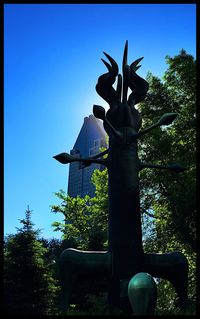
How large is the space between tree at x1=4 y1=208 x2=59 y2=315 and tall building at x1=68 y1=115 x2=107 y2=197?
96.6ft

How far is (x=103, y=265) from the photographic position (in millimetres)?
7234

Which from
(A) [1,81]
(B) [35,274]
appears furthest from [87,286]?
(A) [1,81]

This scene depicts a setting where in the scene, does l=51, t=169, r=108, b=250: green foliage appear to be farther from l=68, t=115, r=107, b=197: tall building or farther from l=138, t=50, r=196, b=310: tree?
l=68, t=115, r=107, b=197: tall building

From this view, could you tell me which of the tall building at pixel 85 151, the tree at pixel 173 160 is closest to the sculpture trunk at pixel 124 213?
the tree at pixel 173 160

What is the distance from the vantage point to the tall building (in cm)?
5116

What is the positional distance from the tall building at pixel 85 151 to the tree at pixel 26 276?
2945 cm

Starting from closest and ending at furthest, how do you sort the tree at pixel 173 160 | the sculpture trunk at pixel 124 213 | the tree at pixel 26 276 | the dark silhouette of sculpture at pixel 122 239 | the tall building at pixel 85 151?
the dark silhouette of sculpture at pixel 122 239 → the sculpture trunk at pixel 124 213 → the tree at pixel 173 160 → the tree at pixel 26 276 → the tall building at pixel 85 151

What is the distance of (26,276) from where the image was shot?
58.9 ft

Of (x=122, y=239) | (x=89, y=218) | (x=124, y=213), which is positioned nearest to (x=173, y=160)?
(x=89, y=218)

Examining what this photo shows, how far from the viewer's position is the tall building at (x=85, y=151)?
5116 centimetres

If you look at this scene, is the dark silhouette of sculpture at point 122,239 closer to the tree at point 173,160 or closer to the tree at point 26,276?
the tree at point 173,160

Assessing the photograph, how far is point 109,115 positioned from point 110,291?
3.84 metres

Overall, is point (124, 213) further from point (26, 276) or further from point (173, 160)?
point (26, 276)

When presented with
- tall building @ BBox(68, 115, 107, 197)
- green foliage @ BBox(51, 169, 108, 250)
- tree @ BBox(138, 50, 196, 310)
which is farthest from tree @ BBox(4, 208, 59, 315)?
tall building @ BBox(68, 115, 107, 197)
